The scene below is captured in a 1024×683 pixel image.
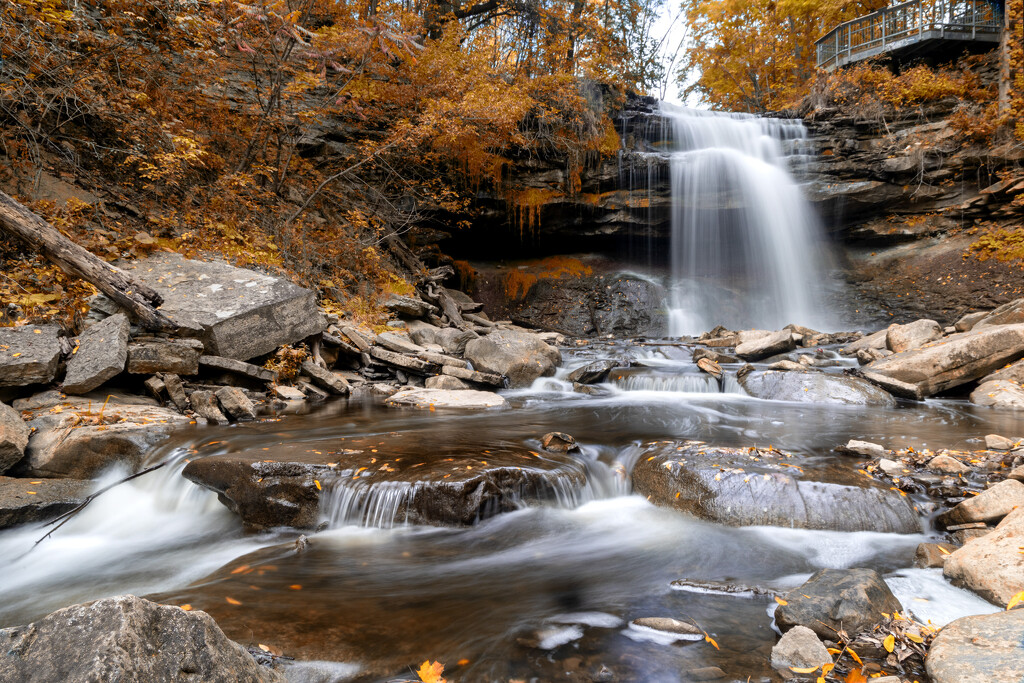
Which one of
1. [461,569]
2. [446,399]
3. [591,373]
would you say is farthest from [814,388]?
[461,569]

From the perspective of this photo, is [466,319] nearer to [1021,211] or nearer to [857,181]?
[857,181]

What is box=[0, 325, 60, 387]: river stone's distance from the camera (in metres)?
5.30

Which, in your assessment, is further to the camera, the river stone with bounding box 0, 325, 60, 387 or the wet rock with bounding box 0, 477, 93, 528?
the river stone with bounding box 0, 325, 60, 387

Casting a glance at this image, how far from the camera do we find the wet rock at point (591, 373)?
9.73 metres

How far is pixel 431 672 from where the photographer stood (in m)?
2.36

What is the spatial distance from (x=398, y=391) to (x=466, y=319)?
5.69 metres

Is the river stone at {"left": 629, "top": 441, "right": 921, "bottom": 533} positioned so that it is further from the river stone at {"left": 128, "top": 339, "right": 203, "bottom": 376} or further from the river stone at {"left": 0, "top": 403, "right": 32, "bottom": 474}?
the river stone at {"left": 128, "top": 339, "right": 203, "bottom": 376}

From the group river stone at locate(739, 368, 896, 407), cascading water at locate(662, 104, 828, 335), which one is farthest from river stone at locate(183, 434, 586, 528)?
cascading water at locate(662, 104, 828, 335)

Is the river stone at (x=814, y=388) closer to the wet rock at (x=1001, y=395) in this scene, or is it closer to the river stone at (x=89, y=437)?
the wet rock at (x=1001, y=395)

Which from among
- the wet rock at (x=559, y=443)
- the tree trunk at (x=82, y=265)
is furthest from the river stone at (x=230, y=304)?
the wet rock at (x=559, y=443)

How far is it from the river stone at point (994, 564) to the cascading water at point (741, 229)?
12548mm

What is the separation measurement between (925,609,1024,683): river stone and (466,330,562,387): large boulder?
24.6 feet

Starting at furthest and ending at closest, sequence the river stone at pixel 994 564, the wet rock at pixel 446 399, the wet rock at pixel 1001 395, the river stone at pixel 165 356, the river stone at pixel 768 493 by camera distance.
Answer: the wet rock at pixel 446 399 → the wet rock at pixel 1001 395 → the river stone at pixel 165 356 → the river stone at pixel 768 493 → the river stone at pixel 994 564

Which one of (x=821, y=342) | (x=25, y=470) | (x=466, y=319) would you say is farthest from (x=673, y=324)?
(x=25, y=470)
